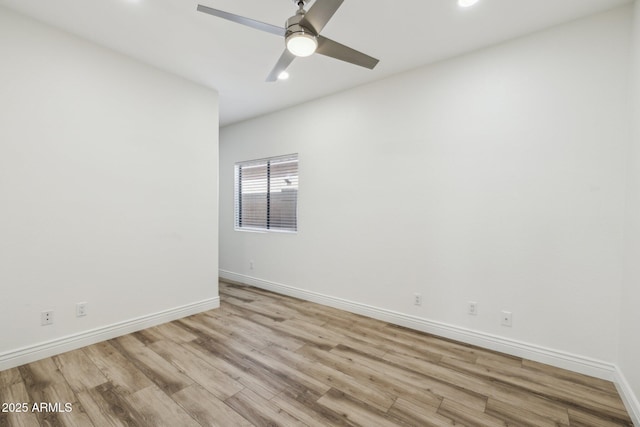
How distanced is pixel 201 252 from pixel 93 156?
4.80 ft

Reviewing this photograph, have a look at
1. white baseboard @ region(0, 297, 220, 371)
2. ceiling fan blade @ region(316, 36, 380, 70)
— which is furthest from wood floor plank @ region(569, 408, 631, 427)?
white baseboard @ region(0, 297, 220, 371)

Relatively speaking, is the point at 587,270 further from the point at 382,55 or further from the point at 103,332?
the point at 103,332

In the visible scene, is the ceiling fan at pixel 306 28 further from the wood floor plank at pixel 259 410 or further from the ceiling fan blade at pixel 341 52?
the wood floor plank at pixel 259 410

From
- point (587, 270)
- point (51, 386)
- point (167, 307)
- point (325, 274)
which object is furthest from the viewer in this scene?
point (325, 274)

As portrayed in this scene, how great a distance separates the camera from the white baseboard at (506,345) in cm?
192

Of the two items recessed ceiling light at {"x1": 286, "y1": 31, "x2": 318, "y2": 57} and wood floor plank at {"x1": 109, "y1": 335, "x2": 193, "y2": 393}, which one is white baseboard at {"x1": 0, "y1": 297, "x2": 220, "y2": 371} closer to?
wood floor plank at {"x1": 109, "y1": 335, "x2": 193, "y2": 393}

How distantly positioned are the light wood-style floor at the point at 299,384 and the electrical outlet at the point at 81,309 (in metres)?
0.32

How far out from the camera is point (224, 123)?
16.2ft

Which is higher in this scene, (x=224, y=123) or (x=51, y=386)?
(x=224, y=123)

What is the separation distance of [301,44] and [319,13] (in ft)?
0.73

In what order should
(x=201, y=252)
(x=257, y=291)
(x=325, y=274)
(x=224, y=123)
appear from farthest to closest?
(x=224, y=123)
(x=257, y=291)
(x=325, y=274)
(x=201, y=252)

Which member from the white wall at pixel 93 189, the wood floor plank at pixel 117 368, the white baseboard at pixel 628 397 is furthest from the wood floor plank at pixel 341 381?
the white wall at pixel 93 189

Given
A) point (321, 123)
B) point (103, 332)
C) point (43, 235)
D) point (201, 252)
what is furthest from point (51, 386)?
point (321, 123)

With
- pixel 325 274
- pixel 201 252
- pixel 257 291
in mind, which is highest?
pixel 201 252
